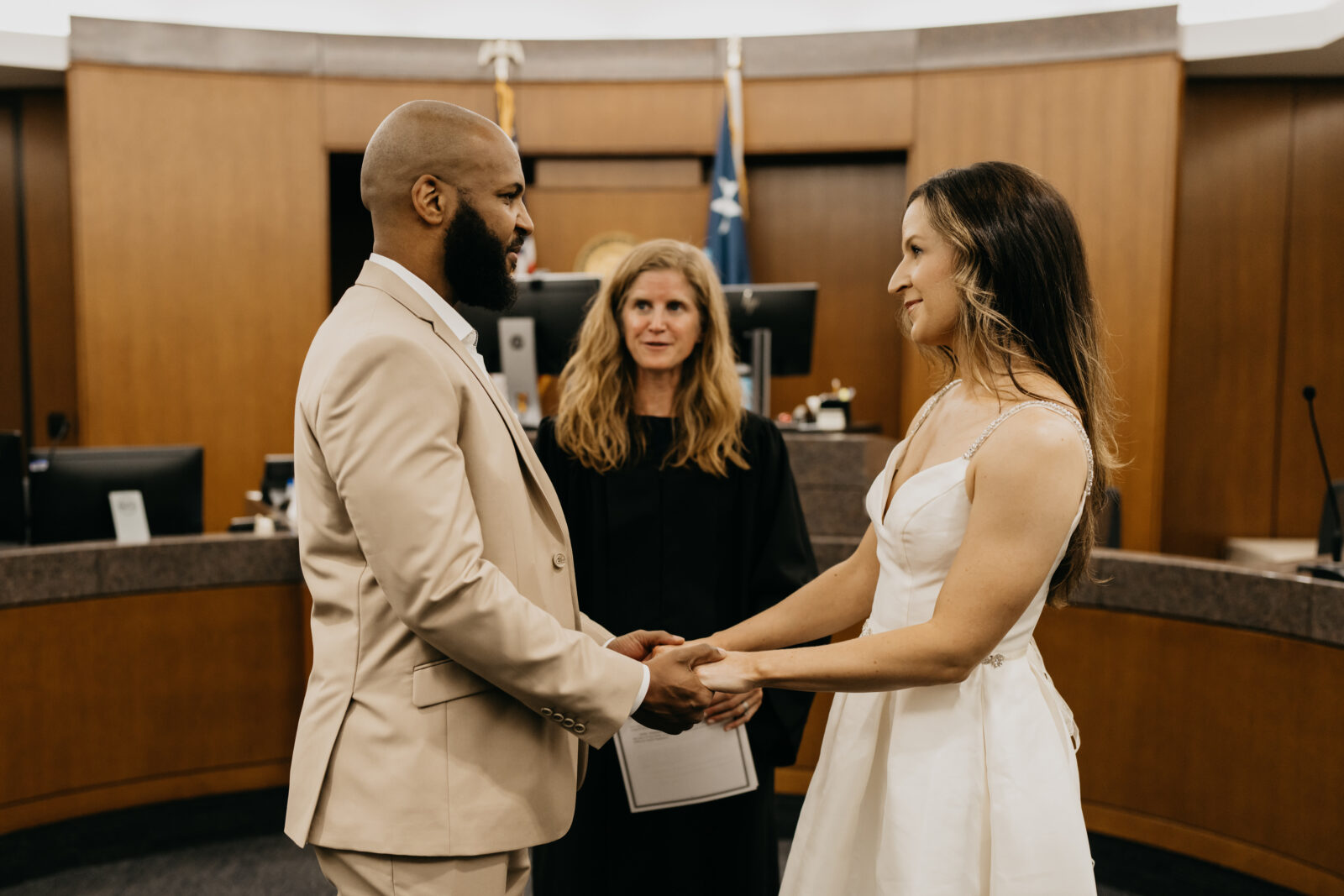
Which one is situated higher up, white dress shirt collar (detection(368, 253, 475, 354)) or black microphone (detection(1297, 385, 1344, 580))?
white dress shirt collar (detection(368, 253, 475, 354))

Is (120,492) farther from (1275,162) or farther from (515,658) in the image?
(1275,162)

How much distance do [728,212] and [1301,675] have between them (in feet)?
13.6

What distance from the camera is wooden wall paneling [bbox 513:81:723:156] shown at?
591 cm

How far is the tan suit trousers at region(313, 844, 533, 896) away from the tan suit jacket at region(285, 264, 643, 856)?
3cm

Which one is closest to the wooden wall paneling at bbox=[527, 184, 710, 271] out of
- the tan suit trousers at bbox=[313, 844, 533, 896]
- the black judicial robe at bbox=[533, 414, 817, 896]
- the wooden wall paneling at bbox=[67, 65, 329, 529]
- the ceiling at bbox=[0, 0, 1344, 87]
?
the ceiling at bbox=[0, 0, 1344, 87]

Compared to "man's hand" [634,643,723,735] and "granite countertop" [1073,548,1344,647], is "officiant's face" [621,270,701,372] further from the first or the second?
"granite countertop" [1073,548,1344,647]

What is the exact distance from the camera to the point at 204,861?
2949 millimetres

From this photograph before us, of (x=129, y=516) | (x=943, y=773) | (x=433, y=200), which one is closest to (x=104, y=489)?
(x=129, y=516)

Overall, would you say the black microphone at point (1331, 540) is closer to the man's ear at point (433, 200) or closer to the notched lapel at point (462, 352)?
the notched lapel at point (462, 352)

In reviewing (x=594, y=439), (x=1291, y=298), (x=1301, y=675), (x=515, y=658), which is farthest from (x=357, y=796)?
(x=1291, y=298)

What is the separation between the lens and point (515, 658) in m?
1.23

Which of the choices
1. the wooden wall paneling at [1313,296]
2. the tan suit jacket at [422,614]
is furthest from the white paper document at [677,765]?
the wooden wall paneling at [1313,296]

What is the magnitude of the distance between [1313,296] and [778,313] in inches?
147

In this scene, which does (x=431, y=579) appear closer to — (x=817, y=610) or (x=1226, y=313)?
(x=817, y=610)
